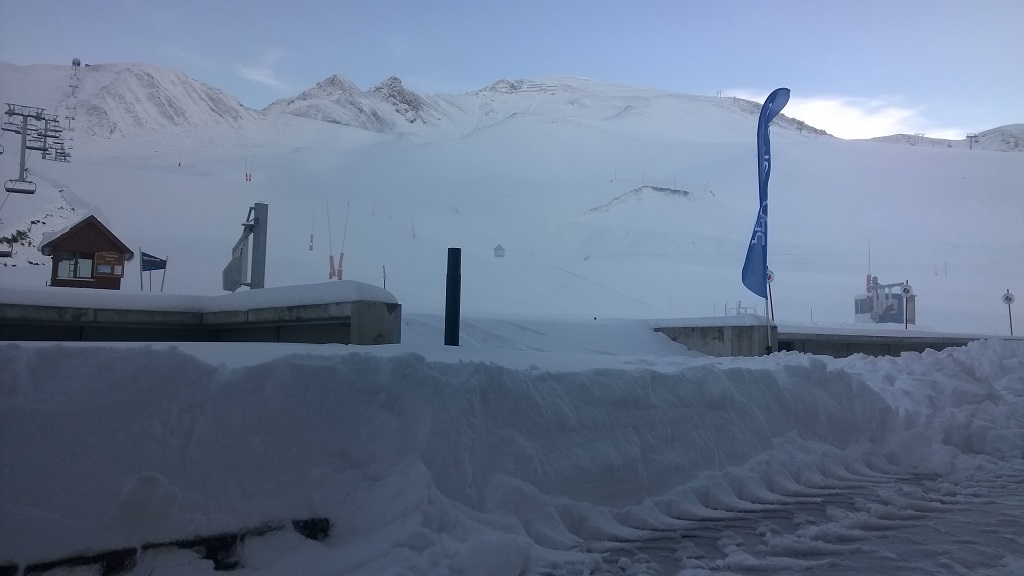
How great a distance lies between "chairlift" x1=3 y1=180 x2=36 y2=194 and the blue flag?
953 inches

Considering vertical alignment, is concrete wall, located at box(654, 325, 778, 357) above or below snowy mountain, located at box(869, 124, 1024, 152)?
below

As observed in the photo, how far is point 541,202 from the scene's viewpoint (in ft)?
218

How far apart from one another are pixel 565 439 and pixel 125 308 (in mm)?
7370

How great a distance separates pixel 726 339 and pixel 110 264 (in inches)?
517

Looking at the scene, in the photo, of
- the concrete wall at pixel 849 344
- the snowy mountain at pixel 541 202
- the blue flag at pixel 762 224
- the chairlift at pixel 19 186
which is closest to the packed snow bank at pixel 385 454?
the snowy mountain at pixel 541 202

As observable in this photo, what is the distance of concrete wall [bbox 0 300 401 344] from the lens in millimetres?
8898

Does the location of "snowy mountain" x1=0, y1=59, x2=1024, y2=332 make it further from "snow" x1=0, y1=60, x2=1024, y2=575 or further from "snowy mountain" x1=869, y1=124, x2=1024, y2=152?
"snowy mountain" x1=869, y1=124, x2=1024, y2=152

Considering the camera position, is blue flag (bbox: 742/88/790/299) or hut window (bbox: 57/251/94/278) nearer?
blue flag (bbox: 742/88/790/299)

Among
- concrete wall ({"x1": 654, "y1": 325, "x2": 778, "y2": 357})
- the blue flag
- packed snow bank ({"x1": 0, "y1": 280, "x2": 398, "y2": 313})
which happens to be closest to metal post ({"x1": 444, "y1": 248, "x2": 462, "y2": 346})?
packed snow bank ({"x1": 0, "y1": 280, "x2": 398, "y2": 313})

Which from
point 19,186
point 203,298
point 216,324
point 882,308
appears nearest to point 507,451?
point 216,324

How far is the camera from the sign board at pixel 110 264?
49.8ft

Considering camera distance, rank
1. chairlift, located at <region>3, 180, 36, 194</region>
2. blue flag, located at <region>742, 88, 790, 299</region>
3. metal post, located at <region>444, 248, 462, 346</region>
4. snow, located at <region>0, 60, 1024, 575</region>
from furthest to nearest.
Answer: chairlift, located at <region>3, 180, 36, 194</region>
blue flag, located at <region>742, 88, 790, 299</region>
metal post, located at <region>444, 248, 462, 346</region>
snow, located at <region>0, 60, 1024, 575</region>

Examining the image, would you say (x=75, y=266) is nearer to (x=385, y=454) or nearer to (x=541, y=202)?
(x=385, y=454)

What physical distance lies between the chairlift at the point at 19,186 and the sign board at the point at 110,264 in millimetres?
12285
